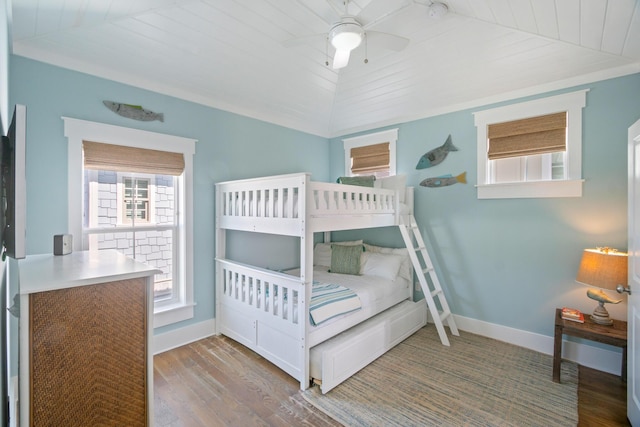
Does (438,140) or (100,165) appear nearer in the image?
(100,165)

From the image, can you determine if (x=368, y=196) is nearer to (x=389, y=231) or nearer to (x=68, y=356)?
(x=389, y=231)

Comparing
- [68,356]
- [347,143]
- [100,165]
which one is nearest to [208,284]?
[100,165]

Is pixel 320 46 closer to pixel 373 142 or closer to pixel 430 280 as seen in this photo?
pixel 373 142

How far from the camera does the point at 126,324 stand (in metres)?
1.20

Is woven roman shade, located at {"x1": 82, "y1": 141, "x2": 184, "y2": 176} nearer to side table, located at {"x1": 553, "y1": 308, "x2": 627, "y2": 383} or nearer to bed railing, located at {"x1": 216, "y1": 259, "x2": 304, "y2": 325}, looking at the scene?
bed railing, located at {"x1": 216, "y1": 259, "x2": 304, "y2": 325}

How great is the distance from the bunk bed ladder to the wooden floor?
1088 millimetres

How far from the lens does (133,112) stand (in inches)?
104

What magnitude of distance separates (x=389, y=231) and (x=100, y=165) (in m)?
3.14

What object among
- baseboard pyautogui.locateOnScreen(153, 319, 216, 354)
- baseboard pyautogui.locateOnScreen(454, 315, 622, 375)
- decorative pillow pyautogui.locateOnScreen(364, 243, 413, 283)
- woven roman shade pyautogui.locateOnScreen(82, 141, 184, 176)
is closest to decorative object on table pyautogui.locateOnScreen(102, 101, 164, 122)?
woven roman shade pyautogui.locateOnScreen(82, 141, 184, 176)

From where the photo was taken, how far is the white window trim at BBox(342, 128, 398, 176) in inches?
152

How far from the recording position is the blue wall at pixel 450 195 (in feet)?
7.45

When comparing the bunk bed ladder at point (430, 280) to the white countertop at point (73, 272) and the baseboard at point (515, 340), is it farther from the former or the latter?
the white countertop at point (73, 272)

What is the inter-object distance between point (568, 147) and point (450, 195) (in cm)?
110

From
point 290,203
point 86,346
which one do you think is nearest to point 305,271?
point 290,203
